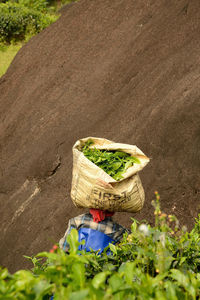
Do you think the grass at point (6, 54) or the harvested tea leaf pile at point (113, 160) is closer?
the harvested tea leaf pile at point (113, 160)

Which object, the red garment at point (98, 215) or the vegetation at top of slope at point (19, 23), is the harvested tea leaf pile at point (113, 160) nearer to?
the red garment at point (98, 215)

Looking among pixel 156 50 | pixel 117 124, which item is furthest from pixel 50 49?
pixel 117 124

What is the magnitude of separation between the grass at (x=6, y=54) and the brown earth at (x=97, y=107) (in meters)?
1.59

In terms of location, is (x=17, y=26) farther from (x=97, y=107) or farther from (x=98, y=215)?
(x=98, y=215)

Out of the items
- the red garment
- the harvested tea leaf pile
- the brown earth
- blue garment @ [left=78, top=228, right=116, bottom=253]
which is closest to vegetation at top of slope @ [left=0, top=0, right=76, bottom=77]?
the brown earth

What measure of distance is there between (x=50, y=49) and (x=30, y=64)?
53 centimetres

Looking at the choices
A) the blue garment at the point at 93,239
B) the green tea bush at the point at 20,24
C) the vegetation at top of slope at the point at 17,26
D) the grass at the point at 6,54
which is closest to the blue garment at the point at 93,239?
the blue garment at the point at 93,239

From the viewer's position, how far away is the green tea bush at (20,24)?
34.8 feet

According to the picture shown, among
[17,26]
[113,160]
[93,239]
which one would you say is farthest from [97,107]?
[17,26]

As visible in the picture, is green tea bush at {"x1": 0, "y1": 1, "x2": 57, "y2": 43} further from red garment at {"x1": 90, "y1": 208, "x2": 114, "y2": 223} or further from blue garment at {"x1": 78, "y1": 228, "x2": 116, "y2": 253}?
blue garment at {"x1": 78, "y1": 228, "x2": 116, "y2": 253}

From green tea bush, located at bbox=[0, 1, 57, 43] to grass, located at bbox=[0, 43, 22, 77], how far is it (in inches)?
14.3

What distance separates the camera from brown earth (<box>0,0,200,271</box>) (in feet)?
13.9

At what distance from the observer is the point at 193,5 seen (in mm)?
6109

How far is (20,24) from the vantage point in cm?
1077
